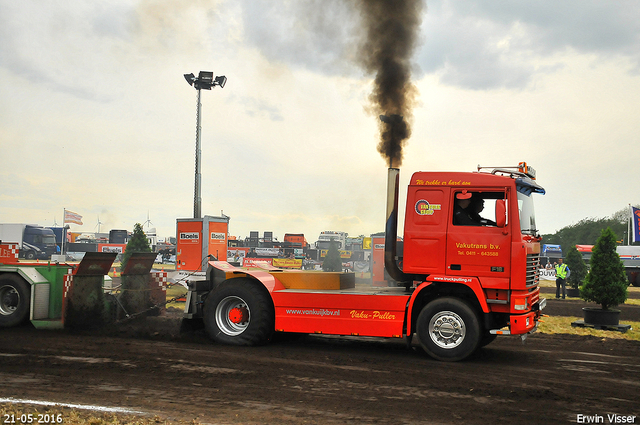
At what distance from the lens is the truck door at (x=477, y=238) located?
813 centimetres

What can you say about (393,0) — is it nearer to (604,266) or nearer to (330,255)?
(604,266)

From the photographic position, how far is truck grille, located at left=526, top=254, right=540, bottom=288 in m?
8.20

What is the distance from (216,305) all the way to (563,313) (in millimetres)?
13012

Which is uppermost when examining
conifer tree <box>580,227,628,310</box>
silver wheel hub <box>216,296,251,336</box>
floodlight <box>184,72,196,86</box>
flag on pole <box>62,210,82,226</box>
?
floodlight <box>184,72,196,86</box>

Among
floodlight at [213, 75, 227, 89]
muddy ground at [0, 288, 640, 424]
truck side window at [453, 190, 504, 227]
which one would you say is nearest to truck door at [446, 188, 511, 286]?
truck side window at [453, 190, 504, 227]

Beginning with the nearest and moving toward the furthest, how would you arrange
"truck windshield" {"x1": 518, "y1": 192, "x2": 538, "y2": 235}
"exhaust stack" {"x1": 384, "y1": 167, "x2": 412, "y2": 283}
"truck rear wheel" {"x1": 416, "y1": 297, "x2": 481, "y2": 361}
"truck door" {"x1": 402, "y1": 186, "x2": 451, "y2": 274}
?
"truck rear wheel" {"x1": 416, "y1": 297, "x2": 481, "y2": 361}, "truck windshield" {"x1": 518, "y1": 192, "x2": 538, "y2": 235}, "truck door" {"x1": 402, "y1": 186, "x2": 451, "y2": 274}, "exhaust stack" {"x1": 384, "y1": 167, "x2": 412, "y2": 283}

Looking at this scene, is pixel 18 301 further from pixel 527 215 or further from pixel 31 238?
pixel 31 238

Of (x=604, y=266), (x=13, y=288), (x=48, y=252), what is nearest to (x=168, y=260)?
(x=48, y=252)

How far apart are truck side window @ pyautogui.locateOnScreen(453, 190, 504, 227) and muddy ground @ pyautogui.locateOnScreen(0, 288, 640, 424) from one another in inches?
91.6

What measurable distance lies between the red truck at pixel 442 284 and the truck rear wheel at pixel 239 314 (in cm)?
2

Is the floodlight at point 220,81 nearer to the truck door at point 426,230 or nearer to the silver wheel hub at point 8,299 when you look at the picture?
the silver wheel hub at point 8,299

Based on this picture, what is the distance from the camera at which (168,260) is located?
4788 centimetres

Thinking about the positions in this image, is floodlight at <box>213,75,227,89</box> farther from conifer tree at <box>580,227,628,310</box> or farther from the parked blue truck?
the parked blue truck

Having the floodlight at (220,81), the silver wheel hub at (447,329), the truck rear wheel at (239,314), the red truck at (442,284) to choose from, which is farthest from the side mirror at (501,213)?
the floodlight at (220,81)
